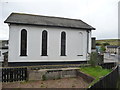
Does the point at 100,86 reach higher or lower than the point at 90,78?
higher

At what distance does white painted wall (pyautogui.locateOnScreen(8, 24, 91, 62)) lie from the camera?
37.1 feet

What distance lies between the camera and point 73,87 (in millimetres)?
6723

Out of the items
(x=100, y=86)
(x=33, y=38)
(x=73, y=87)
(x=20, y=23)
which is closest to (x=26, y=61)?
(x=33, y=38)

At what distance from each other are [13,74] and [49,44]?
225 inches

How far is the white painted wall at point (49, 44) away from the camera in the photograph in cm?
1130

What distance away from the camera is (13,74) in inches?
304

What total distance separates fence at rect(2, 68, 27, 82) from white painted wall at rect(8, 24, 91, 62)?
3.78m

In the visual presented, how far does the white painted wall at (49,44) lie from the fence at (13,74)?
3782 millimetres

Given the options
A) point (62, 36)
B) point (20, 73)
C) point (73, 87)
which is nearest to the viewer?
point (73, 87)

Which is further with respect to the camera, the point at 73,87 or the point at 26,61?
the point at 26,61

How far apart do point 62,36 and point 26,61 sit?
5208mm

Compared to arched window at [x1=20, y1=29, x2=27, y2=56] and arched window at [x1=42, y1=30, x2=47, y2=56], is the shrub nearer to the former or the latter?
arched window at [x1=42, y1=30, x2=47, y2=56]

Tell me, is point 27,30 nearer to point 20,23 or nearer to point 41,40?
point 20,23

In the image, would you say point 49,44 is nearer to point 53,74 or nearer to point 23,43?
point 23,43
